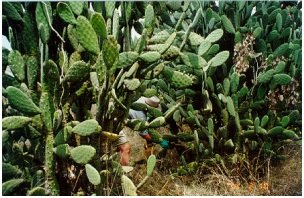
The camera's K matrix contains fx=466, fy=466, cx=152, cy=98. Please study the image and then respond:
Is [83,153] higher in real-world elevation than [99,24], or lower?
lower

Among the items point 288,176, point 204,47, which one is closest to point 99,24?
point 204,47

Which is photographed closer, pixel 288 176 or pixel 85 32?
pixel 85 32

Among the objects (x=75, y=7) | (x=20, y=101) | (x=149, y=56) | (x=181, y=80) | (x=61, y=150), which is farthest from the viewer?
(x=181, y=80)

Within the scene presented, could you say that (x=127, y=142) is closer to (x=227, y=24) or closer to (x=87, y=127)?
(x=87, y=127)

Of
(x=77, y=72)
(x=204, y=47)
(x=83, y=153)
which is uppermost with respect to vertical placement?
(x=204, y=47)

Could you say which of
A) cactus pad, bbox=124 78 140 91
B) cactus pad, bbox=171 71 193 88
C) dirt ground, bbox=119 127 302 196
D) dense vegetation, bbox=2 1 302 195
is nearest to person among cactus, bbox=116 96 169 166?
dirt ground, bbox=119 127 302 196

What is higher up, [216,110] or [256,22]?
[256,22]

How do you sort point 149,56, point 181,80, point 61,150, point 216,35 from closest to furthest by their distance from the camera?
point 61,150, point 149,56, point 181,80, point 216,35

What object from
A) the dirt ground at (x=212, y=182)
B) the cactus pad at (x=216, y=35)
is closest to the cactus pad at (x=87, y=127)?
the dirt ground at (x=212, y=182)

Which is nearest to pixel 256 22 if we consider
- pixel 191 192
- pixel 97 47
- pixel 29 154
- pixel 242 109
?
pixel 242 109

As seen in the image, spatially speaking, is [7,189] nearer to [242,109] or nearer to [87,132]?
[87,132]

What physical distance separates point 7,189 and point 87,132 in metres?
0.46

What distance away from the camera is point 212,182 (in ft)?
11.8

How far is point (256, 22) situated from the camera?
3760 mm
